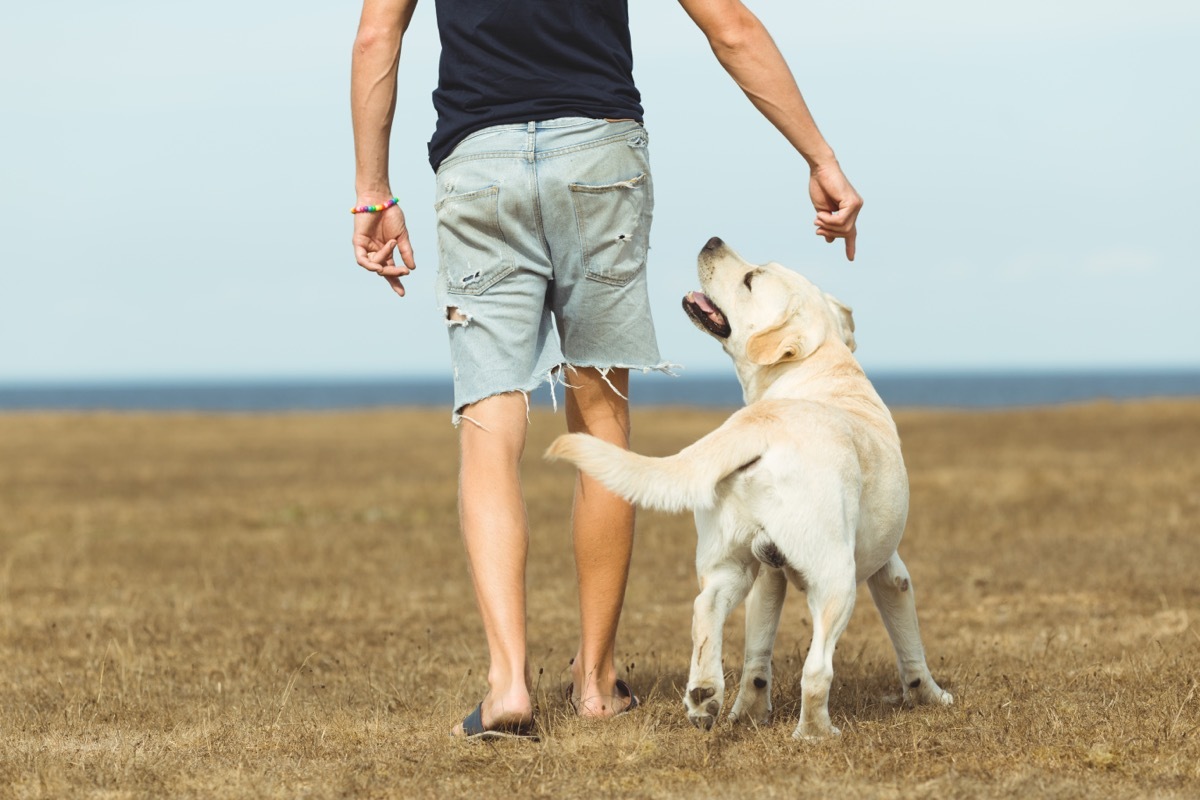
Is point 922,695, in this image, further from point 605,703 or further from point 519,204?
point 519,204

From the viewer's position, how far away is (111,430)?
107ft

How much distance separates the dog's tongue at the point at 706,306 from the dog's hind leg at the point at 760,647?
0.93 meters

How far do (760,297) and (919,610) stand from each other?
3618mm

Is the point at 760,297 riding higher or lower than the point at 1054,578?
higher

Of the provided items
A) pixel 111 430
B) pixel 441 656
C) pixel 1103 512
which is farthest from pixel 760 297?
pixel 111 430

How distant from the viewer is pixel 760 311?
473 cm

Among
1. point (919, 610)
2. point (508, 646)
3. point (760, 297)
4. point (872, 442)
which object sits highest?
point (760, 297)

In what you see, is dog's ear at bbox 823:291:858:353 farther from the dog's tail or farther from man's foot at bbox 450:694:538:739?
man's foot at bbox 450:694:538:739

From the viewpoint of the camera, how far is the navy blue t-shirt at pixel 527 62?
420 centimetres

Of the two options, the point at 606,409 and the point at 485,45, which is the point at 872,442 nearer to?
the point at 606,409

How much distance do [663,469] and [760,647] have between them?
0.91m

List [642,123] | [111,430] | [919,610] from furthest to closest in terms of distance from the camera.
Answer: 1. [111,430]
2. [919,610]
3. [642,123]

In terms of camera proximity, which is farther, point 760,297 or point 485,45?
point 760,297

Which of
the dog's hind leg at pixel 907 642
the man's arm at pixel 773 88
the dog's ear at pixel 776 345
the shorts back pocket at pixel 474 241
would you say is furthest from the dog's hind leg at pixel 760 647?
the shorts back pocket at pixel 474 241
